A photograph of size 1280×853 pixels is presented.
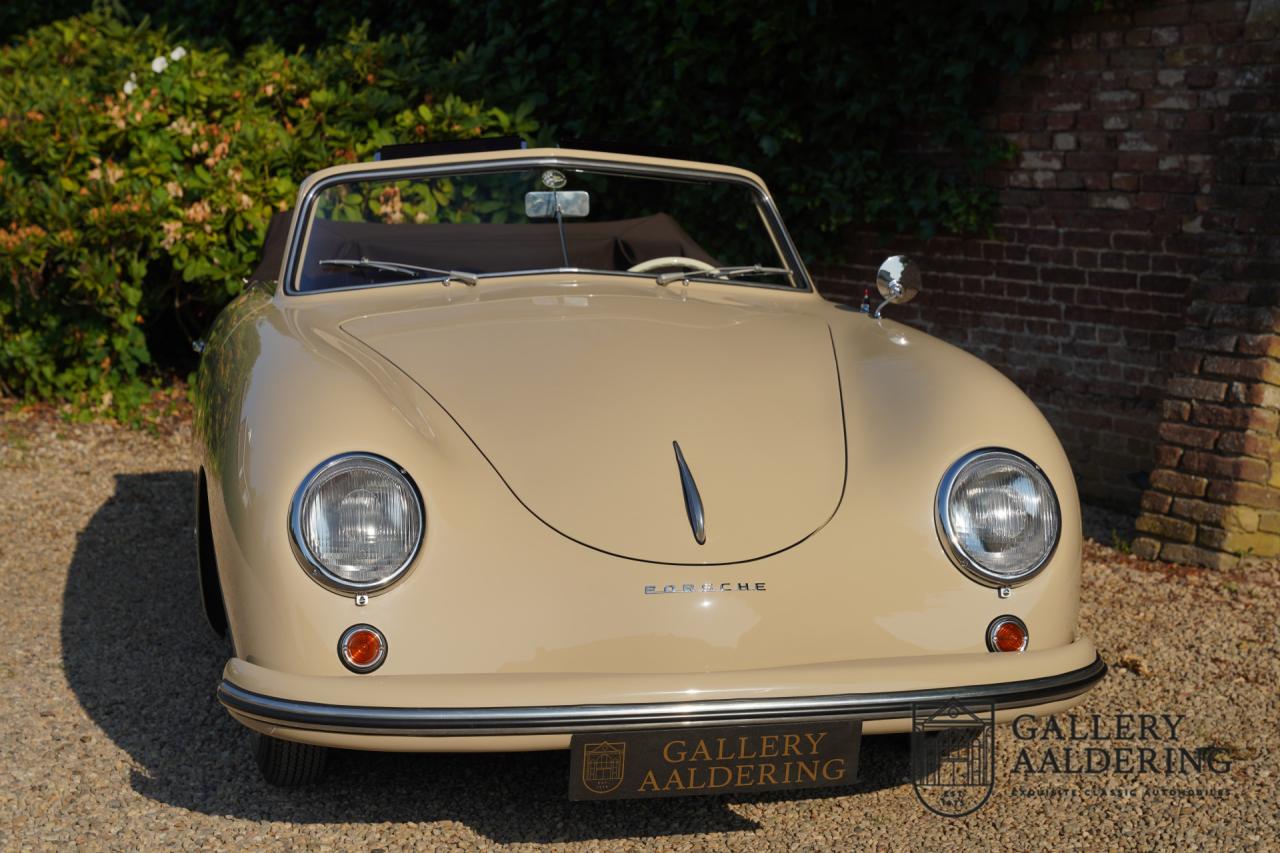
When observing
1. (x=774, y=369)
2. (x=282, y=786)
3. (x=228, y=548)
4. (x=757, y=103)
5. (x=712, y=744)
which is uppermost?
(x=757, y=103)

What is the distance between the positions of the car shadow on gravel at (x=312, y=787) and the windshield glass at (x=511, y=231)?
3.92 ft

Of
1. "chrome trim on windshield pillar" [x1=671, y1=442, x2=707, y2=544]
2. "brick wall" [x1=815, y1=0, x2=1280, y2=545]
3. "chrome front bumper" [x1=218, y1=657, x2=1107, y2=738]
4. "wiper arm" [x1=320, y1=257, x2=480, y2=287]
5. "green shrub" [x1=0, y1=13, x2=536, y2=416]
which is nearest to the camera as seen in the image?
"chrome front bumper" [x1=218, y1=657, x2=1107, y2=738]

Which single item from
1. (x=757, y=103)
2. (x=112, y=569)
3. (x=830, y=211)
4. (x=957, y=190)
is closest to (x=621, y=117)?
(x=757, y=103)

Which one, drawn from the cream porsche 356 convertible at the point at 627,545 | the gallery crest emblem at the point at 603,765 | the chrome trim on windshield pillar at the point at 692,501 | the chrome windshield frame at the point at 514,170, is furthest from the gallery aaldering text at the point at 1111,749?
the chrome windshield frame at the point at 514,170

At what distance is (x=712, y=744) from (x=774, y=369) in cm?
107

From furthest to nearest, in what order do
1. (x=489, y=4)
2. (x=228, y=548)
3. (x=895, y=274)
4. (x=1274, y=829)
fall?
(x=489, y=4) < (x=895, y=274) < (x=1274, y=829) < (x=228, y=548)

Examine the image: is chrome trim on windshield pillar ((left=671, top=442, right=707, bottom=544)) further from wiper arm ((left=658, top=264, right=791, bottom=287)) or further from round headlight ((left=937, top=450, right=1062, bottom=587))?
wiper arm ((left=658, top=264, right=791, bottom=287))

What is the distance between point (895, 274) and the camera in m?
3.88

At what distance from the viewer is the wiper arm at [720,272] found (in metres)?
3.96

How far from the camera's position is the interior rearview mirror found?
4.01 metres

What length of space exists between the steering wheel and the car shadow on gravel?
1542 mm

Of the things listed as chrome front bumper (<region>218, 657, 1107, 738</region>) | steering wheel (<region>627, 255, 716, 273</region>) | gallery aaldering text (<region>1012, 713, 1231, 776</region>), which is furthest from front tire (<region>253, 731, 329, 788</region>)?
steering wheel (<region>627, 255, 716, 273</region>)

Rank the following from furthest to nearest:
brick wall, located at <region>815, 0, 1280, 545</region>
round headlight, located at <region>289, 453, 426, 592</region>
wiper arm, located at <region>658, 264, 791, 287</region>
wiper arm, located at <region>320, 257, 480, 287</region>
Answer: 1. brick wall, located at <region>815, 0, 1280, 545</region>
2. wiper arm, located at <region>658, 264, 791, 287</region>
3. wiper arm, located at <region>320, 257, 480, 287</region>
4. round headlight, located at <region>289, 453, 426, 592</region>

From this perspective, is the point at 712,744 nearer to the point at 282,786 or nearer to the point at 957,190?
the point at 282,786
